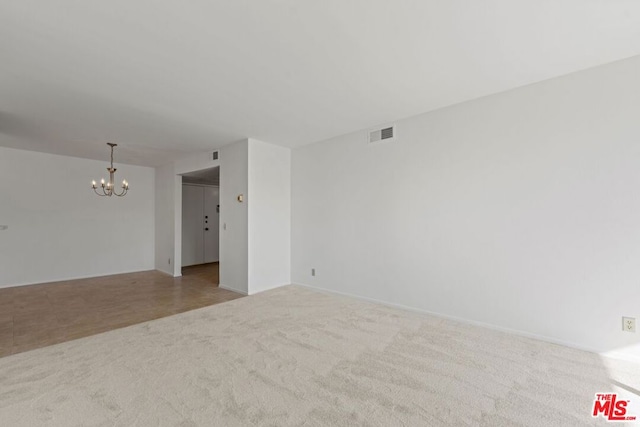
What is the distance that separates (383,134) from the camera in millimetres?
4004

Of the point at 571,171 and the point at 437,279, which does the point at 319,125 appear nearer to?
the point at 437,279

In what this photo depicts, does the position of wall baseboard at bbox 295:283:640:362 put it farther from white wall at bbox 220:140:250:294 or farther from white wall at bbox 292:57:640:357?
white wall at bbox 220:140:250:294

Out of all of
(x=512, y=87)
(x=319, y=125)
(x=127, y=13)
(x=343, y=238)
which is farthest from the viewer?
(x=343, y=238)

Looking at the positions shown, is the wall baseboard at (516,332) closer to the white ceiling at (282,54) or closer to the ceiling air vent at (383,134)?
the ceiling air vent at (383,134)

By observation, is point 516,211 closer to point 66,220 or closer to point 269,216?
point 269,216

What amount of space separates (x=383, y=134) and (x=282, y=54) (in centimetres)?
212

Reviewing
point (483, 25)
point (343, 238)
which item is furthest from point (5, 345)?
point (483, 25)

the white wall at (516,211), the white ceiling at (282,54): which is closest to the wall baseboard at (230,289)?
the white wall at (516,211)

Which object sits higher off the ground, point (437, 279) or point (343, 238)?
point (343, 238)

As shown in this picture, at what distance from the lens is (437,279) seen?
3475 millimetres

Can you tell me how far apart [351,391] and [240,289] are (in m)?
3.11

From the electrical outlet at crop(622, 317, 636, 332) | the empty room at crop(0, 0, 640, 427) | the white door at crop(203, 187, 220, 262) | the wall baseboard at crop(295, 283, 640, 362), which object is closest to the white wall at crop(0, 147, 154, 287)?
the empty room at crop(0, 0, 640, 427)

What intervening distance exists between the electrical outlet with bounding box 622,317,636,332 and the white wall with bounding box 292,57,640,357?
0.03 metres

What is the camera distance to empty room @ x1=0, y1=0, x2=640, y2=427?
1.87m
